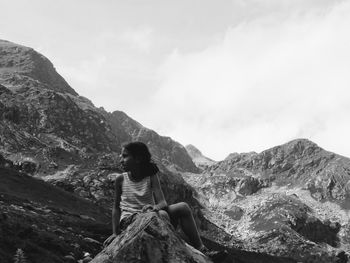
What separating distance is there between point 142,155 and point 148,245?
8.37 feet

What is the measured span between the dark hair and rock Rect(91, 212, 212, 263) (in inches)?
65.6

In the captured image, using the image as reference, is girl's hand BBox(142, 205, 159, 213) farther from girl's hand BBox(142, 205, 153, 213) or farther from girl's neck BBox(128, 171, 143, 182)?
girl's neck BBox(128, 171, 143, 182)

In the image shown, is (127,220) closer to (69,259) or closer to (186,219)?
(186,219)

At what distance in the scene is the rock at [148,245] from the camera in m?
9.88

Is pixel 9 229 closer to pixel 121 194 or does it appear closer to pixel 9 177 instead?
pixel 121 194

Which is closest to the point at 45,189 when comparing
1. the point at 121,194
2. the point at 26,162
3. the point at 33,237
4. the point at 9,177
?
the point at 9,177

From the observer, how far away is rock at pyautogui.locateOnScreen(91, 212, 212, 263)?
988cm

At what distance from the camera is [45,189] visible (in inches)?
4646

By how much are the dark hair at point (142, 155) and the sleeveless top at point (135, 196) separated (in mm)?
190

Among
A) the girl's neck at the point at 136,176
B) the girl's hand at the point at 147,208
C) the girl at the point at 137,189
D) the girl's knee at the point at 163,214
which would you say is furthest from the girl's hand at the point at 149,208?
the girl's neck at the point at 136,176

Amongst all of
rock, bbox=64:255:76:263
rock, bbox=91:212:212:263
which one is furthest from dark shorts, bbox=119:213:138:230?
rock, bbox=64:255:76:263

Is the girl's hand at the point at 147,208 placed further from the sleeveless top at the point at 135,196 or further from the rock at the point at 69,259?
the rock at the point at 69,259

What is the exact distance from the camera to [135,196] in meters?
11.9

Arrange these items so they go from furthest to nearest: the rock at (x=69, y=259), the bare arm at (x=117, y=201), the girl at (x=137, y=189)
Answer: the rock at (x=69, y=259)
the bare arm at (x=117, y=201)
the girl at (x=137, y=189)
